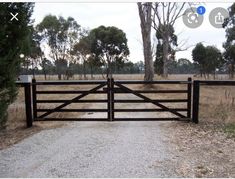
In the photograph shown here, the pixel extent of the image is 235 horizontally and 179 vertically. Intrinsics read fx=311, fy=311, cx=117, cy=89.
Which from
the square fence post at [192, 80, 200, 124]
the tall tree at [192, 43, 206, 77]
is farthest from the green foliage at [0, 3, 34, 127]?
the tall tree at [192, 43, 206, 77]

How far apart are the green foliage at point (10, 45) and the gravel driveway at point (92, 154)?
124 cm

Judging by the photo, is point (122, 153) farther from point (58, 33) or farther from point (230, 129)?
point (58, 33)

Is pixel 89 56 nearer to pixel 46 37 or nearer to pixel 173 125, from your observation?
pixel 46 37

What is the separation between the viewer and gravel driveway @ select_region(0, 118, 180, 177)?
5.43 metres

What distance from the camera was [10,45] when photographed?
7.58 metres

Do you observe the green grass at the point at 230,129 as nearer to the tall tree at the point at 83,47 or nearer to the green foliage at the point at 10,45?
the green foliage at the point at 10,45

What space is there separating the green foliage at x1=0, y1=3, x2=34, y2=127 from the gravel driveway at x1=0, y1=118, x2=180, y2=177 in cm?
124

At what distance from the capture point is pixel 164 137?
797cm

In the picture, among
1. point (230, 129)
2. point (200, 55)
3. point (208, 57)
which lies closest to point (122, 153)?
point (230, 129)

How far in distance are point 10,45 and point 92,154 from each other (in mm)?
3401

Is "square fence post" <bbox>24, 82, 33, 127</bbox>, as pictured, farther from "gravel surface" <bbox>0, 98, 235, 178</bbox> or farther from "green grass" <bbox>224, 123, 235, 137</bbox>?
"green grass" <bbox>224, 123, 235, 137</bbox>

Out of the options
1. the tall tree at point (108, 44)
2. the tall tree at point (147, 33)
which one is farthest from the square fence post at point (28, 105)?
the tall tree at point (108, 44)

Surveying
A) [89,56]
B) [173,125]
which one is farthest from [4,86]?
[89,56]

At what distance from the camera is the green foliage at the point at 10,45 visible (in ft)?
23.7
